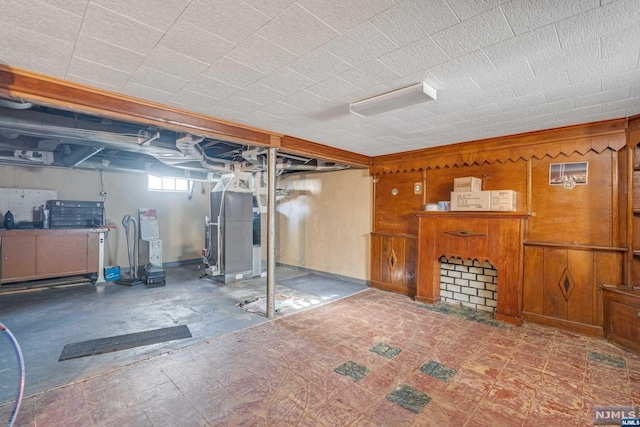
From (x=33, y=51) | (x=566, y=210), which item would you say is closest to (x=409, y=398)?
(x=566, y=210)

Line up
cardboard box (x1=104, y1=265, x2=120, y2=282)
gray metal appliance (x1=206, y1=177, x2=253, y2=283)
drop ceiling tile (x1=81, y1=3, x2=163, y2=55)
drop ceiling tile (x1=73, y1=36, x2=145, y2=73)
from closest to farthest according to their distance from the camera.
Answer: drop ceiling tile (x1=81, y1=3, x2=163, y2=55) → drop ceiling tile (x1=73, y1=36, x2=145, y2=73) → cardboard box (x1=104, y1=265, x2=120, y2=282) → gray metal appliance (x1=206, y1=177, x2=253, y2=283)

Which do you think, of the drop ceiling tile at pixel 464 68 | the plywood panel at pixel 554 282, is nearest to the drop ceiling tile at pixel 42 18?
the drop ceiling tile at pixel 464 68

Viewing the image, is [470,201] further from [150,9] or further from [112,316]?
[112,316]

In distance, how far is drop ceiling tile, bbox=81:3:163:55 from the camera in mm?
1569

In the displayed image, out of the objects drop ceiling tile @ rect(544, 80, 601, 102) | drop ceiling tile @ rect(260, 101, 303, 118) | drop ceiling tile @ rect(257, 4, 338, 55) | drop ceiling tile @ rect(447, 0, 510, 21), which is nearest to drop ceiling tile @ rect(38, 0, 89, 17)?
drop ceiling tile @ rect(257, 4, 338, 55)

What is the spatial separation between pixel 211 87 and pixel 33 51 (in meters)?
1.13

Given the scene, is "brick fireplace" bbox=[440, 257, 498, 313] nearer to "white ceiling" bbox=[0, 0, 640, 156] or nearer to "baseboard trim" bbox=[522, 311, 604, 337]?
"baseboard trim" bbox=[522, 311, 604, 337]

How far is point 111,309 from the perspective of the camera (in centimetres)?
428

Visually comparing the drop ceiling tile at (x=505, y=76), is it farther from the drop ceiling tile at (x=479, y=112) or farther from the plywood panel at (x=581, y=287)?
the plywood panel at (x=581, y=287)

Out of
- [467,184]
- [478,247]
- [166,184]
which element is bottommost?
[478,247]

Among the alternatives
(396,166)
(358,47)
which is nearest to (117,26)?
(358,47)

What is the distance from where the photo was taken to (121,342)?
321 cm

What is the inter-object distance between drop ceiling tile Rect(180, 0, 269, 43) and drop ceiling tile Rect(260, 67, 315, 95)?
511mm

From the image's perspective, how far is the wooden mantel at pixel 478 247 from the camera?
381 centimetres
